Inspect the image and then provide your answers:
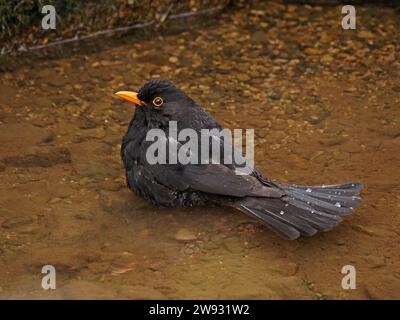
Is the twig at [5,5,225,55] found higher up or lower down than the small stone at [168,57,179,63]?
higher up

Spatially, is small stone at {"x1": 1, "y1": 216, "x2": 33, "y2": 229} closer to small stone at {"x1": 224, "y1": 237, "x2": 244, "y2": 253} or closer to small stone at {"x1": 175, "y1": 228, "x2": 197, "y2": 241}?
small stone at {"x1": 175, "y1": 228, "x2": 197, "y2": 241}

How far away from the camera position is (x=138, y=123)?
5.79m

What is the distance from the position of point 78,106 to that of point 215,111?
1.14 metres

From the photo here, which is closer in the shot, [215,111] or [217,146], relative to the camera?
[217,146]

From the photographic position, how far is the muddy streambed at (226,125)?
487 cm

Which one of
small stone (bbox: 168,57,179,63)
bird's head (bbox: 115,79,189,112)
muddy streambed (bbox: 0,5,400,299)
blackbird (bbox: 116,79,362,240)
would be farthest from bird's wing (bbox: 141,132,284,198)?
small stone (bbox: 168,57,179,63)

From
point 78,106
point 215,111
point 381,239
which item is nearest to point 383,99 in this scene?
point 215,111

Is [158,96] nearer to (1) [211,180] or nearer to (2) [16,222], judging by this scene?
(1) [211,180]

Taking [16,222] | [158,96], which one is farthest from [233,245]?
[16,222]

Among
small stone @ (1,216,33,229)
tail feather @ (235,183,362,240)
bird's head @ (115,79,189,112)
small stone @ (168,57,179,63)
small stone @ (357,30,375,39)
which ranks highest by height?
small stone @ (357,30,375,39)

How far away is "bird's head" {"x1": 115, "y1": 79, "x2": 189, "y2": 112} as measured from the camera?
Result: 5.71 meters

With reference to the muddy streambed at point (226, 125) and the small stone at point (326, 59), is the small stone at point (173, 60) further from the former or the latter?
the small stone at point (326, 59)

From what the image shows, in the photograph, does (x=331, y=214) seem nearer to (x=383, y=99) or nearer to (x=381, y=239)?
(x=381, y=239)

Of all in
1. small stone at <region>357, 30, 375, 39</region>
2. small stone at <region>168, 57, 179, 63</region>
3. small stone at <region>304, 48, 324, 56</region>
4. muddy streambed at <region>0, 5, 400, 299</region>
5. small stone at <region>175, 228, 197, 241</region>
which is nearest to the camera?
muddy streambed at <region>0, 5, 400, 299</region>
